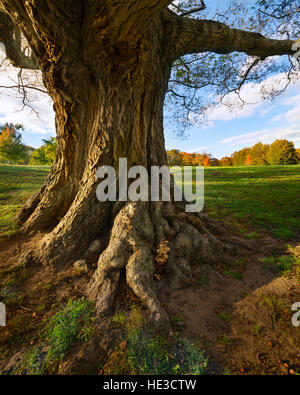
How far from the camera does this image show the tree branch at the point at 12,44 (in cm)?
397

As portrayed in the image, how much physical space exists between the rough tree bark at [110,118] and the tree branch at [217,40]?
0.02 meters

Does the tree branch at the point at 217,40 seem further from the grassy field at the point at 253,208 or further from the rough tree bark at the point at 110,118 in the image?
the grassy field at the point at 253,208

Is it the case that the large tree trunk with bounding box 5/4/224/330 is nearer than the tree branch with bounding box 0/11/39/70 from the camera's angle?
Yes

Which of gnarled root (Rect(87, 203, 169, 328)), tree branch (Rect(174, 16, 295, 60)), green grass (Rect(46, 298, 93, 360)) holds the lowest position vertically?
green grass (Rect(46, 298, 93, 360))

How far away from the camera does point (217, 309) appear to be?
2312mm

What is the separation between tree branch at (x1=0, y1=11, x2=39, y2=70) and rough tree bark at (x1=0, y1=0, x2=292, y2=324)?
5.53ft

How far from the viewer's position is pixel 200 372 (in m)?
1.63

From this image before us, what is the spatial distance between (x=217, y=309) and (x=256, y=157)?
143 ft

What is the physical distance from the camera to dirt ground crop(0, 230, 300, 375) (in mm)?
1755

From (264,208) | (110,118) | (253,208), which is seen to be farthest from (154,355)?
(264,208)

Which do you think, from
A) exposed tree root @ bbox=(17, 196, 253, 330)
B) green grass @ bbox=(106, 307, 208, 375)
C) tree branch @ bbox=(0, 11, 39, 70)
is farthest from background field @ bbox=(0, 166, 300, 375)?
tree branch @ bbox=(0, 11, 39, 70)

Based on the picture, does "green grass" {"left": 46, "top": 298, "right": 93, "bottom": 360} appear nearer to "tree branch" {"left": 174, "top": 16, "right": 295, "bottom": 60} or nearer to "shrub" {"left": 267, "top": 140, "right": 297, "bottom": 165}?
"tree branch" {"left": 174, "top": 16, "right": 295, "bottom": 60}
